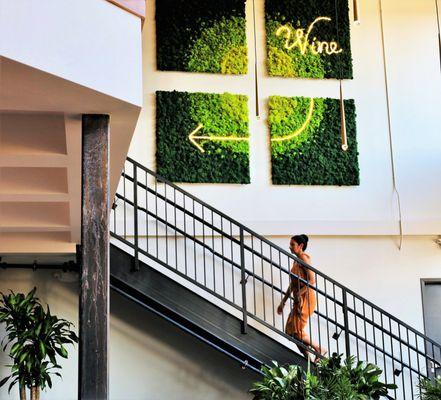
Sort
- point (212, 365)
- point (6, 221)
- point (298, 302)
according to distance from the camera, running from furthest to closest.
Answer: point (212, 365)
point (298, 302)
point (6, 221)

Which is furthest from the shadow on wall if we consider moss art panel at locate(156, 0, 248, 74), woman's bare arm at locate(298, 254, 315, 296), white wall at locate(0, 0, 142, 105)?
white wall at locate(0, 0, 142, 105)

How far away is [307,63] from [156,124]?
7.36ft

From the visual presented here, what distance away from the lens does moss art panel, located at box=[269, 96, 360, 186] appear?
860cm

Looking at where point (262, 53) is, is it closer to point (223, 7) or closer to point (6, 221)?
point (223, 7)

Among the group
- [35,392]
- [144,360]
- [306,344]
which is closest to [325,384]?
[306,344]

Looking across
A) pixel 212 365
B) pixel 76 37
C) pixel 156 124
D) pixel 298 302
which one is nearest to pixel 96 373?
pixel 76 37

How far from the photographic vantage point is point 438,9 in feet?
30.4

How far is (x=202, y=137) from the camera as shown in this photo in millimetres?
8445

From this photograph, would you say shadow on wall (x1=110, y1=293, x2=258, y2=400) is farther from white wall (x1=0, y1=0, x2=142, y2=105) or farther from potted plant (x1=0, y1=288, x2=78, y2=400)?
white wall (x1=0, y1=0, x2=142, y2=105)

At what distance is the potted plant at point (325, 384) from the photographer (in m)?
5.35

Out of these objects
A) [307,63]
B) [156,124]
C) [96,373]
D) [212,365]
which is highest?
[307,63]

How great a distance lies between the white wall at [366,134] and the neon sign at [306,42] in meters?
0.29

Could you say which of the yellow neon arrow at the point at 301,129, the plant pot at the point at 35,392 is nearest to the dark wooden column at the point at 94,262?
the plant pot at the point at 35,392

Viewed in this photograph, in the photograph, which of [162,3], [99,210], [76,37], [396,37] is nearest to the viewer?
[76,37]
